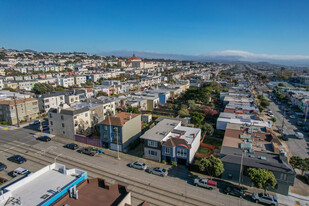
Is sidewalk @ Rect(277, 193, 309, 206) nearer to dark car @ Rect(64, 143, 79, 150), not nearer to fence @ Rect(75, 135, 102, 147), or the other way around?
fence @ Rect(75, 135, 102, 147)

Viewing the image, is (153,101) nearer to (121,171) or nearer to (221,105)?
(221,105)

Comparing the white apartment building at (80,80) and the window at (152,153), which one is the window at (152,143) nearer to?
the window at (152,153)

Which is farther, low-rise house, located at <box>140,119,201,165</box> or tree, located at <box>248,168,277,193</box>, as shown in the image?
low-rise house, located at <box>140,119,201,165</box>

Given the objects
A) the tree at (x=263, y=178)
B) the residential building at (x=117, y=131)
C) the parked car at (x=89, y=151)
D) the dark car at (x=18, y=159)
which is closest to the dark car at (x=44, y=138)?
the dark car at (x=18, y=159)

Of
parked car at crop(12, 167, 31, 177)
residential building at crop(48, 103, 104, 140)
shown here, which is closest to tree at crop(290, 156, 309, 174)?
residential building at crop(48, 103, 104, 140)

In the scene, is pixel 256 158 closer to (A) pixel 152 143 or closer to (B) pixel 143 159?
(A) pixel 152 143

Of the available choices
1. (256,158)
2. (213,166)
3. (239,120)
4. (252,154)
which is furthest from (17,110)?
(239,120)
